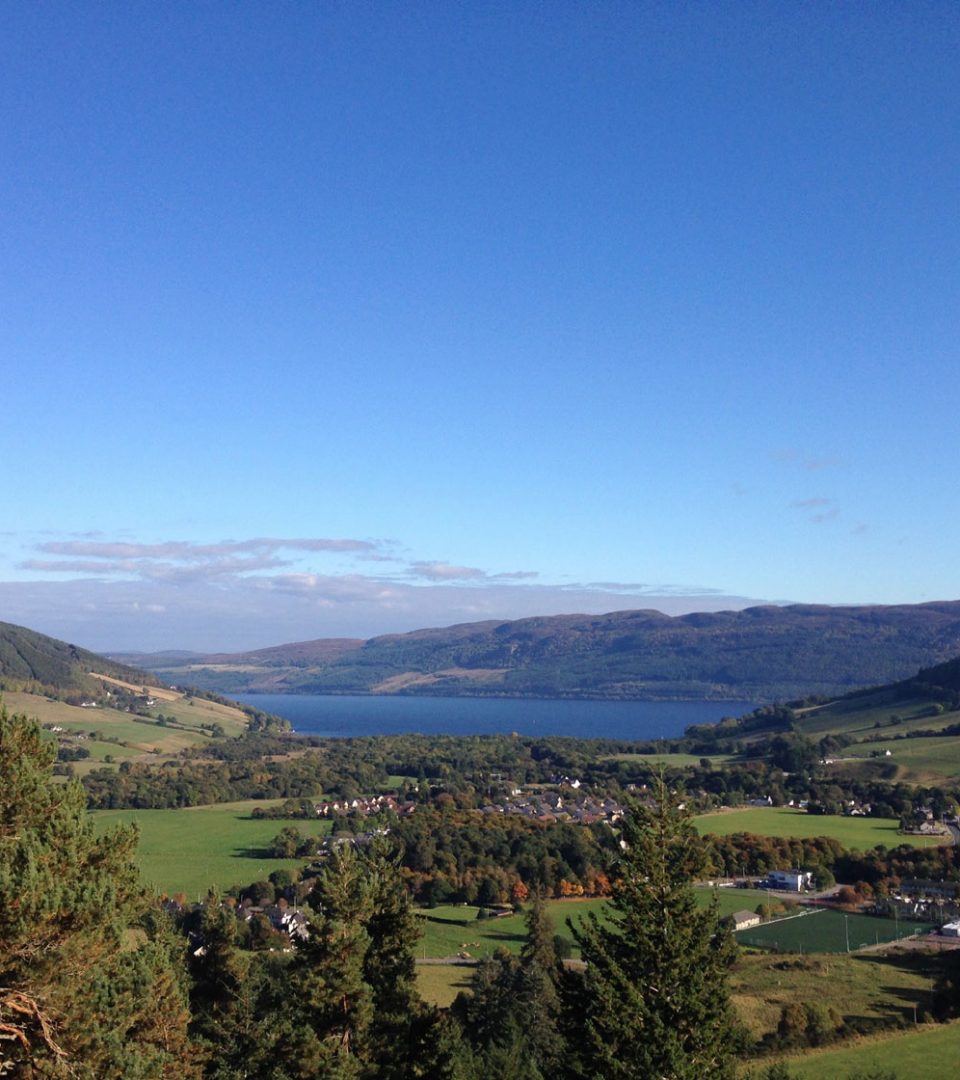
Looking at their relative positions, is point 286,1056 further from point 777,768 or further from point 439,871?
point 777,768

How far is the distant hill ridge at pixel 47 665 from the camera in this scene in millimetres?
136375

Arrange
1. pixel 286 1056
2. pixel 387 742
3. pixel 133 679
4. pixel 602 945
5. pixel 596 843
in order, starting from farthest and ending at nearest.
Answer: pixel 133 679, pixel 387 742, pixel 596 843, pixel 286 1056, pixel 602 945

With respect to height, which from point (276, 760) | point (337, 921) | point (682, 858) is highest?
point (682, 858)

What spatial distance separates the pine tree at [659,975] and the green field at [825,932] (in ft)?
111

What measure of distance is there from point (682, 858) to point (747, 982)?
2740 cm

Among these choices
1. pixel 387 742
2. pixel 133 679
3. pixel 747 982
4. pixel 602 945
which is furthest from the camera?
pixel 133 679

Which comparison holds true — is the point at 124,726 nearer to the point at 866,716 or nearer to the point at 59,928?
the point at 866,716

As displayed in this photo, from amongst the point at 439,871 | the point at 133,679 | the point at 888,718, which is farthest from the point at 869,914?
the point at 133,679

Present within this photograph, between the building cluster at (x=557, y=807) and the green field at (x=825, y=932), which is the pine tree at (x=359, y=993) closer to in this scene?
the green field at (x=825, y=932)

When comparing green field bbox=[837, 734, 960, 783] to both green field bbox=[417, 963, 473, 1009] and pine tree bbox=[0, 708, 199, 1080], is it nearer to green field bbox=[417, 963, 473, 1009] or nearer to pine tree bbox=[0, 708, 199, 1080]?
green field bbox=[417, 963, 473, 1009]

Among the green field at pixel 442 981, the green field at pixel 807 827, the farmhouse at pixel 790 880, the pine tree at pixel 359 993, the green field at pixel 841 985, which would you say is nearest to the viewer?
the pine tree at pixel 359 993

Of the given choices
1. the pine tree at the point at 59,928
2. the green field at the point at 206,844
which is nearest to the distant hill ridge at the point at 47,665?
the green field at the point at 206,844

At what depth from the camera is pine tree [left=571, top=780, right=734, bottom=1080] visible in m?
10.4

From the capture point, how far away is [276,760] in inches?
4254
